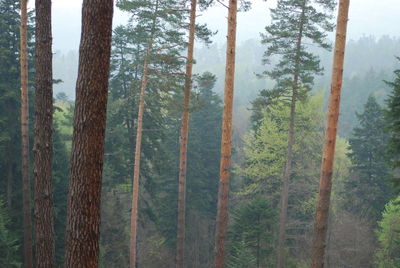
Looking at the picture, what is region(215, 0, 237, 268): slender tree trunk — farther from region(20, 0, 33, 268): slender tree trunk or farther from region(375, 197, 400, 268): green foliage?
region(375, 197, 400, 268): green foliage

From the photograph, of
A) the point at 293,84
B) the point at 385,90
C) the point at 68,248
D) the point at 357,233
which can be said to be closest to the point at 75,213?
the point at 68,248

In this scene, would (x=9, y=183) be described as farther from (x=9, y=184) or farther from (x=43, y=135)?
(x=43, y=135)

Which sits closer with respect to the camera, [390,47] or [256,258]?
[256,258]

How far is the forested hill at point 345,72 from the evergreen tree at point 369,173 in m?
22.3

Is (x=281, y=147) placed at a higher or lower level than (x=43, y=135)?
lower

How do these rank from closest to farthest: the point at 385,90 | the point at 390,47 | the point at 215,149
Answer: the point at 215,149, the point at 385,90, the point at 390,47

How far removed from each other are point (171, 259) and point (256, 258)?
26.8ft

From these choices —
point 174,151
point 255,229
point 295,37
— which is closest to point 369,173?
point 255,229

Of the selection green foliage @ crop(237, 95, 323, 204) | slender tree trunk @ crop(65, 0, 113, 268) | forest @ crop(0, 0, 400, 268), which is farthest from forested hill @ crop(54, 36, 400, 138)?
slender tree trunk @ crop(65, 0, 113, 268)

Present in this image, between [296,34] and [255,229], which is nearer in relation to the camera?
[296,34]

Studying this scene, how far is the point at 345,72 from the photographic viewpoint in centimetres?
11556

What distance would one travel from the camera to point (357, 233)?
21391mm

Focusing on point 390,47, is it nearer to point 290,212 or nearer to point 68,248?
point 290,212

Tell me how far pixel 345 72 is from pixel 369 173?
326 feet
